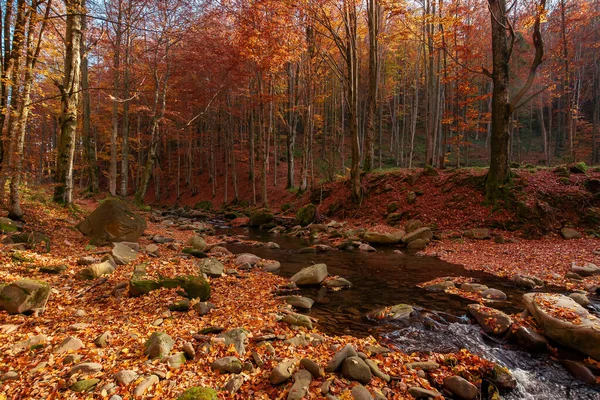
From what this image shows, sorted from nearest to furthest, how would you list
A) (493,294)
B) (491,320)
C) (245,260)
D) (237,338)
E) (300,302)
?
(237,338)
(491,320)
(300,302)
(493,294)
(245,260)

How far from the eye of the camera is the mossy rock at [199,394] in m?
2.83

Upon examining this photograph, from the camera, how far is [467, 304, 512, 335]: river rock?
484 centimetres

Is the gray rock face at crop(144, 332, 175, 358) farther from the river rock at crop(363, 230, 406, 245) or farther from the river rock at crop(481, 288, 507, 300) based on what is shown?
the river rock at crop(363, 230, 406, 245)

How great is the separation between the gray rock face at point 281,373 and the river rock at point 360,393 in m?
0.71

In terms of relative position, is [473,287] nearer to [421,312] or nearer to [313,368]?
[421,312]

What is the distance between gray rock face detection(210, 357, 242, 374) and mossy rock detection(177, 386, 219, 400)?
1.70ft

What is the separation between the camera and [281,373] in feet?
11.2

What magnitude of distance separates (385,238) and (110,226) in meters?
9.41

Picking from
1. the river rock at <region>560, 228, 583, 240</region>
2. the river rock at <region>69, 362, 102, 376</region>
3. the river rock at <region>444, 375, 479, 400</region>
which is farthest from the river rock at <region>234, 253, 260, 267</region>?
the river rock at <region>560, 228, 583, 240</region>

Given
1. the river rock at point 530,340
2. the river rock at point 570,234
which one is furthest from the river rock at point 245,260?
the river rock at point 570,234

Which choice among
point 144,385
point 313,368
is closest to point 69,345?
point 144,385

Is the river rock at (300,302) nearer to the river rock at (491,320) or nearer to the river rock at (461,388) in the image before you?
the river rock at (461,388)

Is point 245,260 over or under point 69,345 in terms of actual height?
under

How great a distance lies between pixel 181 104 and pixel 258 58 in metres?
9.45
